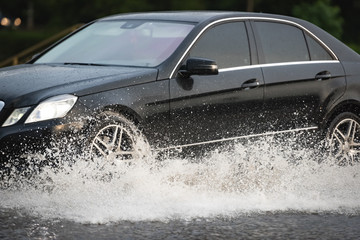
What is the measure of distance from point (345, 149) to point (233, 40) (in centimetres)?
154

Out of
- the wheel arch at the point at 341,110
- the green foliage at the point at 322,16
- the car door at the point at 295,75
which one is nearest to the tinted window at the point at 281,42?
the car door at the point at 295,75

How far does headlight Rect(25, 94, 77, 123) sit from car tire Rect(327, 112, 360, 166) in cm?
285

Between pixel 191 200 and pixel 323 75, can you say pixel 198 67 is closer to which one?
pixel 191 200

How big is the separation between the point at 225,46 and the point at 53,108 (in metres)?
1.99

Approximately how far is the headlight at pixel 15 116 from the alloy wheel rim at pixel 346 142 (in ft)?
10.4

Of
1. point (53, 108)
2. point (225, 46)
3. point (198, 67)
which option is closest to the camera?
point (53, 108)

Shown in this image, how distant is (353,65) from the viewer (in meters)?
10.1

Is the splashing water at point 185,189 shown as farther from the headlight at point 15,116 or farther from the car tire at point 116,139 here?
the headlight at point 15,116

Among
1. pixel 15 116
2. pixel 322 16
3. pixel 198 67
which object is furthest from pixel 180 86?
pixel 322 16

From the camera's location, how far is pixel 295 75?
940 centimetres

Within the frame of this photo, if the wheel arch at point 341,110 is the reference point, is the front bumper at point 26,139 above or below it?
below

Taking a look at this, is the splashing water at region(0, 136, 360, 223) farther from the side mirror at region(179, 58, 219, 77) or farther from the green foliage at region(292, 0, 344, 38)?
the green foliage at region(292, 0, 344, 38)

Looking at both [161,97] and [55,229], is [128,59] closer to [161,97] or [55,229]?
[161,97]

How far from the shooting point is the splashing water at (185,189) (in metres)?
7.56
